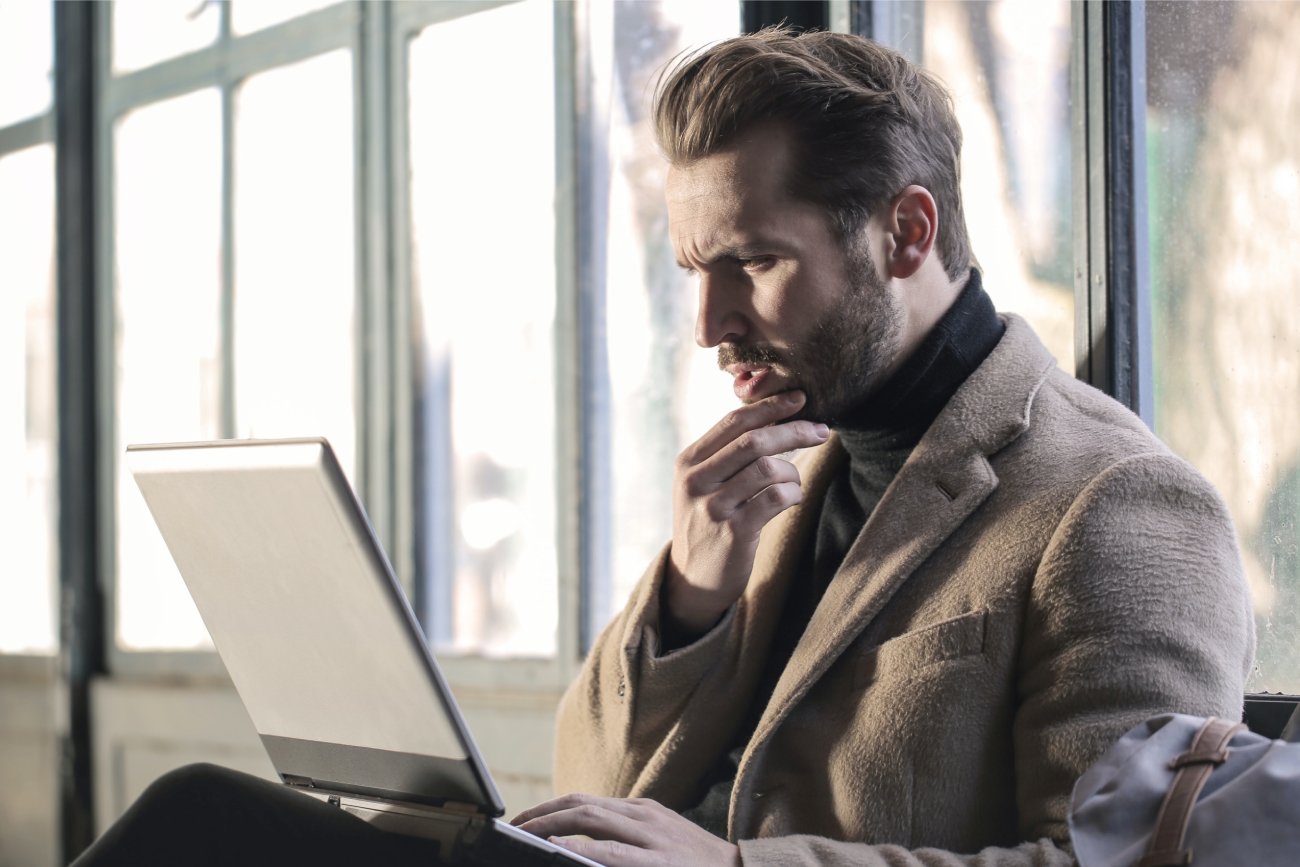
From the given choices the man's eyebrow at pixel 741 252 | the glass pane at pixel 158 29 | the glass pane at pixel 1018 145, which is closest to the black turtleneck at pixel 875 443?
the man's eyebrow at pixel 741 252

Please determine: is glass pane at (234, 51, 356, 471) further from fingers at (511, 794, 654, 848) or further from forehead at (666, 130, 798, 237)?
fingers at (511, 794, 654, 848)

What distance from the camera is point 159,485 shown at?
4.19ft

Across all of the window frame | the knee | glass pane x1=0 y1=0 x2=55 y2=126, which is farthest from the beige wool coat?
glass pane x1=0 y1=0 x2=55 y2=126

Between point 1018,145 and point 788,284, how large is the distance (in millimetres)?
732

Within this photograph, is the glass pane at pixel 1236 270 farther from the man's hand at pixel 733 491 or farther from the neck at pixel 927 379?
the man's hand at pixel 733 491

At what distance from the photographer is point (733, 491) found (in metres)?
1.62

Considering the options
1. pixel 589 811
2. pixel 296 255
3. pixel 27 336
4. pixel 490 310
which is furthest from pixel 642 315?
pixel 27 336

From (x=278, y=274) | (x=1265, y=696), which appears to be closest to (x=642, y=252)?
(x=278, y=274)

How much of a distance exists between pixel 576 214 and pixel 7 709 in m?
2.56

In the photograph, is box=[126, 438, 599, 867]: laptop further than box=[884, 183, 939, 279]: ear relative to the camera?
No

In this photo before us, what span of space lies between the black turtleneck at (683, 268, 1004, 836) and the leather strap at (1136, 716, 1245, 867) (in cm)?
59

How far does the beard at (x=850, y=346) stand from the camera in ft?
5.27

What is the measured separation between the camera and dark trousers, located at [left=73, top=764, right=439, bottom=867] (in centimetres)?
126

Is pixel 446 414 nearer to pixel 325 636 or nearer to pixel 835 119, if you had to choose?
pixel 835 119
